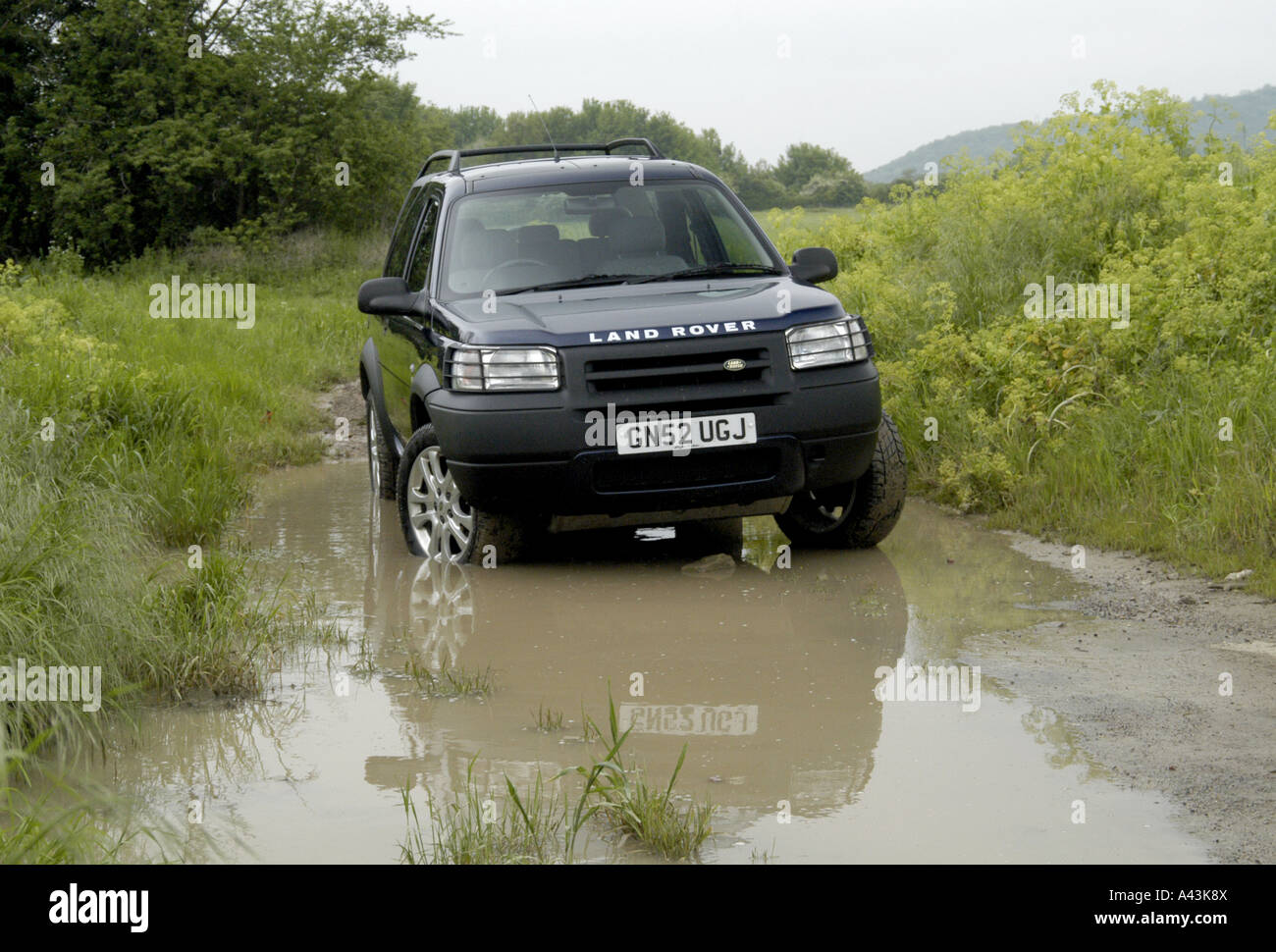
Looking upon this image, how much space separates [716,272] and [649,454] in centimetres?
138

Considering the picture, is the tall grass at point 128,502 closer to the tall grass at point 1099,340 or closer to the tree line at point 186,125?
the tall grass at point 1099,340

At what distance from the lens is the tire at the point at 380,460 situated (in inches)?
357

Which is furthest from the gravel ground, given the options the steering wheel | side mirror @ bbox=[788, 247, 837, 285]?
the steering wheel

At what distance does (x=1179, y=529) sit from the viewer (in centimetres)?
685

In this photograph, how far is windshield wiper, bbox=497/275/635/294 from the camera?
7.24 meters

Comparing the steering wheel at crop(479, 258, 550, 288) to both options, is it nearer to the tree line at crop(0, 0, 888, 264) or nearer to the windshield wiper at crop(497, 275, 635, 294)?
the windshield wiper at crop(497, 275, 635, 294)

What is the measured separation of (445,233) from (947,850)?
504 cm

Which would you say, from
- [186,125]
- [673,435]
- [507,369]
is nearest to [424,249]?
[507,369]

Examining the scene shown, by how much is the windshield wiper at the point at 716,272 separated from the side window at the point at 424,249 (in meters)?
1.25

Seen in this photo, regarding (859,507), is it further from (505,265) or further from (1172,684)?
(1172,684)

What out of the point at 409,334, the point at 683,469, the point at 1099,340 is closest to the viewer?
the point at 683,469

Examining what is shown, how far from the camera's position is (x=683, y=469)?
655cm

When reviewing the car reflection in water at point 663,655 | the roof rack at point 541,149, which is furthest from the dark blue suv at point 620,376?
the roof rack at point 541,149
